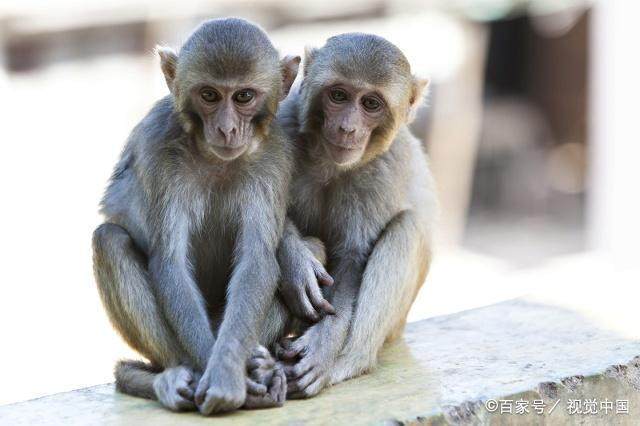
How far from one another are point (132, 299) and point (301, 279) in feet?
3.30

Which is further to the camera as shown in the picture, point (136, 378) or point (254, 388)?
point (136, 378)

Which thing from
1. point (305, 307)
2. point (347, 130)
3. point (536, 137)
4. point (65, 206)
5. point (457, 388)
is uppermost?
point (347, 130)

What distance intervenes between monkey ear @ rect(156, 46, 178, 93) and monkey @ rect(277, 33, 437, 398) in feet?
→ 2.57

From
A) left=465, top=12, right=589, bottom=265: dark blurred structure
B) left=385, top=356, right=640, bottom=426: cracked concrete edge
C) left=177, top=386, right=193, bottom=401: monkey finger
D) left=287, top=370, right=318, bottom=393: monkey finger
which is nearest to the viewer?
left=177, top=386, right=193, bottom=401: monkey finger

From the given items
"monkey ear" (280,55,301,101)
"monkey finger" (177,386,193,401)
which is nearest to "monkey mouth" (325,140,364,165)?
"monkey ear" (280,55,301,101)

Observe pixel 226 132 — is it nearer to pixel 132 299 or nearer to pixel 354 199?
pixel 132 299

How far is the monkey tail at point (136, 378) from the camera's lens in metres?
6.18

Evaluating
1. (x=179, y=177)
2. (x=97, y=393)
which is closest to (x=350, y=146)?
(x=179, y=177)

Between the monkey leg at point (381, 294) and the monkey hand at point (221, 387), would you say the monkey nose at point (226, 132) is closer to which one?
the monkey hand at point (221, 387)

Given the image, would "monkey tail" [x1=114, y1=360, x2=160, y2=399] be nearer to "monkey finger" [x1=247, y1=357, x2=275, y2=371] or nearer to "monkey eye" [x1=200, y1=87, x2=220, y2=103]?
"monkey finger" [x1=247, y1=357, x2=275, y2=371]

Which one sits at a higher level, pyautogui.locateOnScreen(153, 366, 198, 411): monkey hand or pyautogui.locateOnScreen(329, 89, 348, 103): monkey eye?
pyautogui.locateOnScreen(329, 89, 348, 103): monkey eye

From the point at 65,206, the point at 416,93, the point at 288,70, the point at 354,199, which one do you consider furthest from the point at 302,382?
the point at 65,206

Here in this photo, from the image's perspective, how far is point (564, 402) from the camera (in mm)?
6383

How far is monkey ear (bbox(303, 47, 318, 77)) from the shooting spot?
6607 mm
